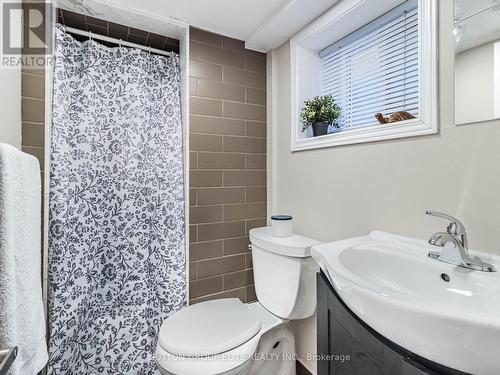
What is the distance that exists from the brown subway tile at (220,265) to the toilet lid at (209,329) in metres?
0.22

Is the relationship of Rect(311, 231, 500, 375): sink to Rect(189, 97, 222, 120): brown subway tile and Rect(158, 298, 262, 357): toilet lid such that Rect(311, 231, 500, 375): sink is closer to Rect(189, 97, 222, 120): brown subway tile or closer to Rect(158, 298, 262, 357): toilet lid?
Rect(158, 298, 262, 357): toilet lid

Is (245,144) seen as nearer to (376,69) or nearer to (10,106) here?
(376,69)

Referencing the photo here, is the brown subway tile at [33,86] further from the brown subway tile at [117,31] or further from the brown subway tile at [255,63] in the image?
the brown subway tile at [255,63]

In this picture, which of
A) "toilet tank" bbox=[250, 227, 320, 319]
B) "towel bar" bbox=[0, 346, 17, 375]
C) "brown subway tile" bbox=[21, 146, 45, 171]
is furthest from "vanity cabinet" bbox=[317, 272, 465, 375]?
"brown subway tile" bbox=[21, 146, 45, 171]

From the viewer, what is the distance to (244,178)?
175cm

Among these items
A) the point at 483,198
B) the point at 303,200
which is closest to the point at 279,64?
the point at 303,200

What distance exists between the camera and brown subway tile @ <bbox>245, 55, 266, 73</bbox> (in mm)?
1761

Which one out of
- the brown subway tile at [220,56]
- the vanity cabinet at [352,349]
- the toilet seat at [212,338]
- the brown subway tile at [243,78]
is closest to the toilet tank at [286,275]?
the toilet seat at [212,338]

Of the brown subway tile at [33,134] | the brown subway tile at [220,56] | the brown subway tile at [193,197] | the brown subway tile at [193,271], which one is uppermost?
the brown subway tile at [220,56]

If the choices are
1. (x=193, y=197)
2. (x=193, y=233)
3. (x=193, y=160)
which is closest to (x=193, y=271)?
(x=193, y=233)

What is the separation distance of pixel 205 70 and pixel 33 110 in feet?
3.04

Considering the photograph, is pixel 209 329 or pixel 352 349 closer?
pixel 352 349

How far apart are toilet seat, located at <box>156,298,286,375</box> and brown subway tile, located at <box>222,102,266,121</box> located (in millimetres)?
1176

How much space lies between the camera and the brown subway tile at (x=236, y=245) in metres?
1.68
